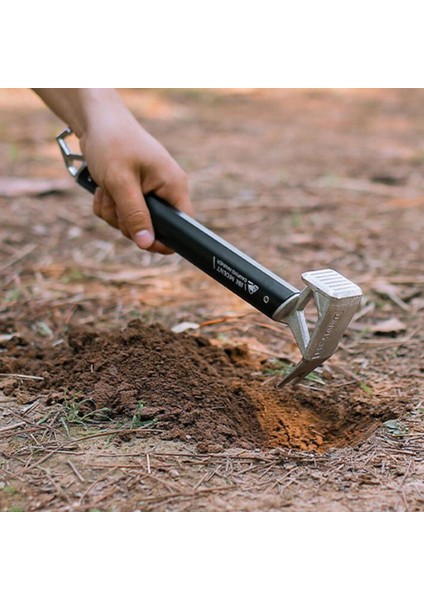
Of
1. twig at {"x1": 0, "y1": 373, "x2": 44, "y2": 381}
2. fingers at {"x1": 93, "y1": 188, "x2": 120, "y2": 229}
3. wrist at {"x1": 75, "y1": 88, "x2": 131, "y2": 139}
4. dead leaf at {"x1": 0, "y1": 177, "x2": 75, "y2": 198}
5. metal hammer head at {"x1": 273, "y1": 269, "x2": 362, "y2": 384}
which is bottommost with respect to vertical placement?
twig at {"x1": 0, "y1": 373, "x2": 44, "y2": 381}

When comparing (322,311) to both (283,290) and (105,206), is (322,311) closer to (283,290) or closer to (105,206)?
(283,290)

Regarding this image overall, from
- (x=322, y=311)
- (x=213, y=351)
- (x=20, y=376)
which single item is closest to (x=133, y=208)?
(x=213, y=351)

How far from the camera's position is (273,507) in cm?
229

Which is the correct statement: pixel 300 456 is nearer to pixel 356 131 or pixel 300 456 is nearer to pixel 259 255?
pixel 259 255

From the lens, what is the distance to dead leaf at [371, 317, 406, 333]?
355 centimetres

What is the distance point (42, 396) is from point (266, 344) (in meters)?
1.03

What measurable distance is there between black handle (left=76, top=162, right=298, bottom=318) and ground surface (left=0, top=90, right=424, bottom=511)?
13.7 inches

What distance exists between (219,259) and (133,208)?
50 cm

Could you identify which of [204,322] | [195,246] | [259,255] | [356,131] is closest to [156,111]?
[356,131]

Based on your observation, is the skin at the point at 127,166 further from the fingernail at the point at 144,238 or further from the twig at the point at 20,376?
the twig at the point at 20,376

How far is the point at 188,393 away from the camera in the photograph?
278 cm

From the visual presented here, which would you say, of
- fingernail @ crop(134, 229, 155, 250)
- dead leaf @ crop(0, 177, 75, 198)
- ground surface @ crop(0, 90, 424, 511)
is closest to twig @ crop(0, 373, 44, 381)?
ground surface @ crop(0, 90, 424, 511)

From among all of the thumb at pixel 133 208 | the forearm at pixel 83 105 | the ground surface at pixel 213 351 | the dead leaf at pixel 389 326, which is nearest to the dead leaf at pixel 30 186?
the ground surface at pixel 213 351

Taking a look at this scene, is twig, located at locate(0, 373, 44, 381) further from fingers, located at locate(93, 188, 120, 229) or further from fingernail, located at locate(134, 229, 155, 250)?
fingers, located at locate(93, 188, 120, 229)
